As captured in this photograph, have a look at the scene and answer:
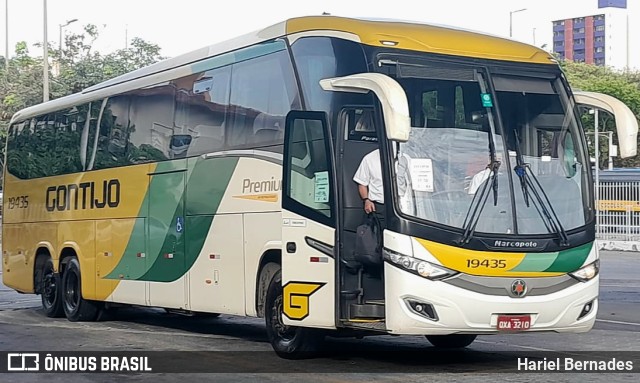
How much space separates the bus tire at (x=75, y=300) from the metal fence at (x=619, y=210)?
20.6 m

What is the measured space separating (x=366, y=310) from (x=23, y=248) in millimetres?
10309

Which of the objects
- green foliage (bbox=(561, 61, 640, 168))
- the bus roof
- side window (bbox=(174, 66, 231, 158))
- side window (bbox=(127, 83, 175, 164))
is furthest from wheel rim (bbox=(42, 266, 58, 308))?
green foliage (bbox=(561, 61, 640, 168))

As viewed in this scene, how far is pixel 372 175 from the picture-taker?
1068 cm

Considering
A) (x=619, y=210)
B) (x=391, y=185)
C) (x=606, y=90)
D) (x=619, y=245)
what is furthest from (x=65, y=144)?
(x=606, y=90)

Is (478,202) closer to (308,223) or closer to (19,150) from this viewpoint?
(308,223)

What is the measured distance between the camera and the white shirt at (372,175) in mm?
10602

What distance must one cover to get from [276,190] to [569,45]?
174 meters

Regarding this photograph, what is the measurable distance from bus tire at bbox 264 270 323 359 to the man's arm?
1666mm

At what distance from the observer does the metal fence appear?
109 ft

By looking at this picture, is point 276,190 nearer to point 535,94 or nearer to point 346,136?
point 346,136

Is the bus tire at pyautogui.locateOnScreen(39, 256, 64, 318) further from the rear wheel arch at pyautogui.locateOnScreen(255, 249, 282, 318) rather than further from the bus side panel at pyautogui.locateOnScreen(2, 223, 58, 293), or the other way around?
the rear wheel arch at pyautogui.locateOnScreen(255, 249, 282, 318)

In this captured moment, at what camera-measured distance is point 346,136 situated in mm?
10977

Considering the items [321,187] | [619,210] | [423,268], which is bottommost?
[619,210]

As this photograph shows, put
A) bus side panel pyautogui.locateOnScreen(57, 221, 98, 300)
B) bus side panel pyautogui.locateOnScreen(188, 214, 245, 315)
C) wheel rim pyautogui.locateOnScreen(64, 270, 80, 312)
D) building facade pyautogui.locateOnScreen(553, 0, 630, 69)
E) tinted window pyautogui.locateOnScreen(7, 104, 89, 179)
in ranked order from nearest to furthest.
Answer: bus side panel pyautogui.locateOnScreen(188, 214, 245, 315) → bus side panel pyautogui.locateOnScreen(57, 221, 98, 300) → wheel rim pyautogui.locateOnScreen(64, 270, 80, 312) → tinted window pyautogui.locateOnScreen(7, 104, 89, 179) → building facade pyautogui.locateOnScreen(553, 0, 630, 69)
